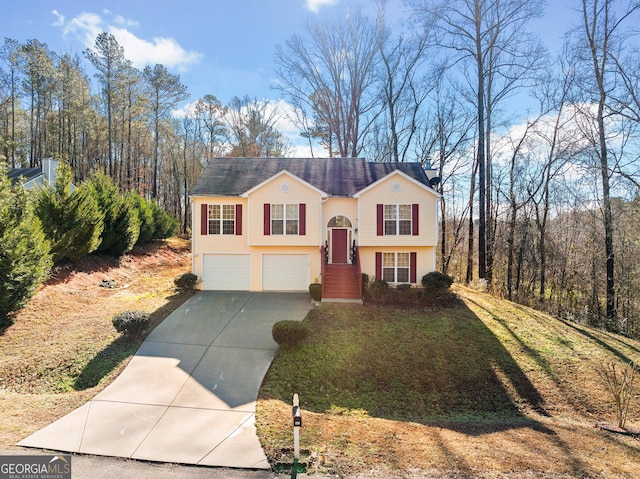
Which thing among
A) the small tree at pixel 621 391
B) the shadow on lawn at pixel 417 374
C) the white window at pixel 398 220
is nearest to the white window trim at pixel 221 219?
the shadow on lawn at pixel 417 374

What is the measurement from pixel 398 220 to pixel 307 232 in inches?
177

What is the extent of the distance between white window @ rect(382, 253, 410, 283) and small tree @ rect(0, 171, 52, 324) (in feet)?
46.0

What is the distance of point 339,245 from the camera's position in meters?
16.6

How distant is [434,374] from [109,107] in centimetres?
3180

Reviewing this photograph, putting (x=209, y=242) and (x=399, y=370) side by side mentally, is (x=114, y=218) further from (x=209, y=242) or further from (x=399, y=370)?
(x=399, y=370)

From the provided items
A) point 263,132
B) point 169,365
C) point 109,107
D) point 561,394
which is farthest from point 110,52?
point 561,394

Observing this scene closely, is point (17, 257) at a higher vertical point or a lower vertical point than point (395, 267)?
higher

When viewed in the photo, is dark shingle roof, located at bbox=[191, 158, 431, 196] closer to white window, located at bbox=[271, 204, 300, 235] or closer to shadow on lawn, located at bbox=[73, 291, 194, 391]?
white window, located at bbox=[271, 204, 300, 235]

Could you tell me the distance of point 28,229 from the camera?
11.6 metres

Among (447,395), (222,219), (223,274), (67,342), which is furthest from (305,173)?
(447,395)

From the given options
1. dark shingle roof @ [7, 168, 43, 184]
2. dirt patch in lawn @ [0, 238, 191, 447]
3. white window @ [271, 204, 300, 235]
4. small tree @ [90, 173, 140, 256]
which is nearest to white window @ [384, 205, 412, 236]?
white window @ [271, 204, 300, 235]

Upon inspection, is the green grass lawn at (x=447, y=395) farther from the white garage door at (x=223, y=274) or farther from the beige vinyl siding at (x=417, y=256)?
the white garage door at (x=223, y=274)

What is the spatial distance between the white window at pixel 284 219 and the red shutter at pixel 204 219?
3338 mm

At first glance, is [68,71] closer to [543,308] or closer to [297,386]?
[297,386]
